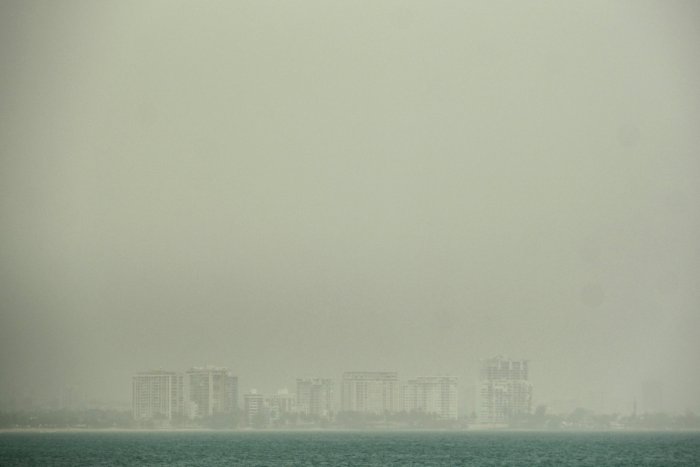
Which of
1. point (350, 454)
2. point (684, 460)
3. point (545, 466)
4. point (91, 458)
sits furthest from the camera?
point (350, 454)

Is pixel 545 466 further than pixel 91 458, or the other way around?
pixel 91 458

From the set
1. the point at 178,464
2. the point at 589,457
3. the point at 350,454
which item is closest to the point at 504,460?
the point at 589,457

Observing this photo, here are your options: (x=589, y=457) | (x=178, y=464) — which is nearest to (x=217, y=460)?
(x=178, y=464)

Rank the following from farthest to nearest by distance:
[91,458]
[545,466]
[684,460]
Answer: [91,458] → [684,460] → [545,466]

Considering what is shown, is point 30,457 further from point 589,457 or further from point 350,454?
point 589,457

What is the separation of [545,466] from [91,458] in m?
51.3

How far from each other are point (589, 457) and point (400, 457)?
69.7ft

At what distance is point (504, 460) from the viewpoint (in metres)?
130

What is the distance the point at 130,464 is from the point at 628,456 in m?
56.6

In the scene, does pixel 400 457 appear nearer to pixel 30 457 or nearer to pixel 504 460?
pixel 504 460

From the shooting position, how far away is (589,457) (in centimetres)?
13575

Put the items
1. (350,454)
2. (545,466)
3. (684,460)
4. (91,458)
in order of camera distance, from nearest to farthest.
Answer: (545,466) < (684,460) < (91,458) < (350,454)

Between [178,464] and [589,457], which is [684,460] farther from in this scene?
[178,464]

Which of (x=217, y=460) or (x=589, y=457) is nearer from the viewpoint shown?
(x=217, y=460)
